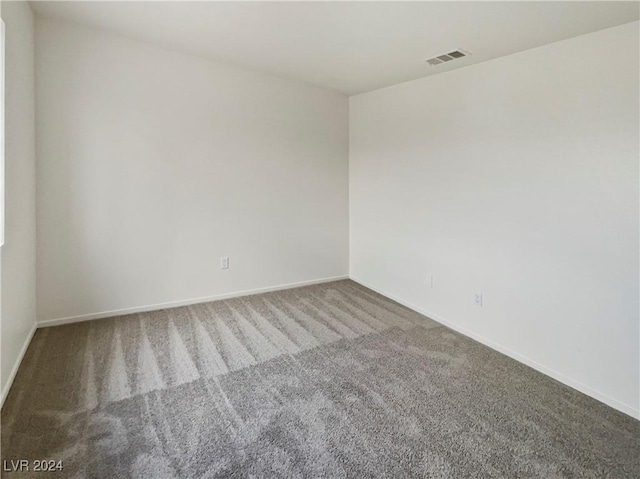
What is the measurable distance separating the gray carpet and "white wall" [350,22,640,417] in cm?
30

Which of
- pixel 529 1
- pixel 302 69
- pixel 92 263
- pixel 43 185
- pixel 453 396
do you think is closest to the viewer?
pixel 529 1

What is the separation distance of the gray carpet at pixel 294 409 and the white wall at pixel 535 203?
0.98ft

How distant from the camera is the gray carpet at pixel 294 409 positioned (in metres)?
1.53

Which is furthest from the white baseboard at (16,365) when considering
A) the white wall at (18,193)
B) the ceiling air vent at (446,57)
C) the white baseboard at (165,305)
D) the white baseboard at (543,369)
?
the ceiling air vent at (446,57)

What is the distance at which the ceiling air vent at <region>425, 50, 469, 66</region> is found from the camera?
2.59 m

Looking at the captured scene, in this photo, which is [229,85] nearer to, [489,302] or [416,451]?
[489,302]

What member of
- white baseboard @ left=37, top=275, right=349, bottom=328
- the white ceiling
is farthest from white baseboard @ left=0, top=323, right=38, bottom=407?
the white ceiling

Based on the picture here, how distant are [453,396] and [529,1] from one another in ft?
7.58

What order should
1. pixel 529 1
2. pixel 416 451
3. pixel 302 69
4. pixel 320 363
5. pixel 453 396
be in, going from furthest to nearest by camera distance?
pixel 302 69 → pixel 320 363 → pixel 453 396 → pixel 529 1 → pixel 416 451

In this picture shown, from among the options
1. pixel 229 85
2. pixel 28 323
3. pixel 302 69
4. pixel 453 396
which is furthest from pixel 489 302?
pixel 28 323

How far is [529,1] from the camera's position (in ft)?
6.15

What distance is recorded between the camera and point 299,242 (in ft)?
13.3

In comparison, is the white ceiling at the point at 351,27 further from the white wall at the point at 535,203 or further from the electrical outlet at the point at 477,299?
the electrical outlet at the point at 477,299

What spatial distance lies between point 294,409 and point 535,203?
2114 mm
